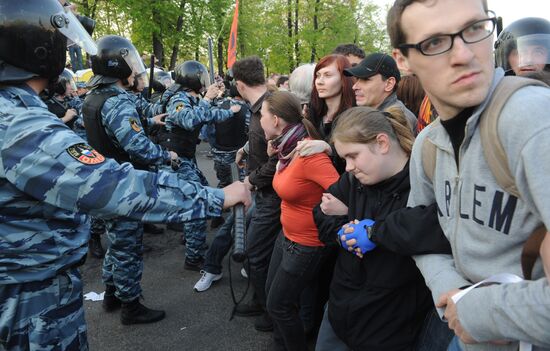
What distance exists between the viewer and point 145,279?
4.29 m

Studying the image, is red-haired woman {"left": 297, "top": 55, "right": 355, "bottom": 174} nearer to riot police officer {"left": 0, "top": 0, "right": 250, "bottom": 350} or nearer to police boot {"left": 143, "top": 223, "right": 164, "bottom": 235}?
riot police officer {"left": 0, "top": 0, "right": 250, "bottom": 350}

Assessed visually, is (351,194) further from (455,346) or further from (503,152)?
(503,152)

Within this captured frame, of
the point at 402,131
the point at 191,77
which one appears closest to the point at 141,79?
the point at 191,77

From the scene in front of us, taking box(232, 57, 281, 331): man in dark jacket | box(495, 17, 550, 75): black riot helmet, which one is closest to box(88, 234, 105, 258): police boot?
box(232, 57, 281, 331): man in dark jacket

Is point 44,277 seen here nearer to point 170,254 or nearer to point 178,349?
point 178,349

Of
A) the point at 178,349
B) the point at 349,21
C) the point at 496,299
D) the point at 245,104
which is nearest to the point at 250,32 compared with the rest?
the point at 349,21

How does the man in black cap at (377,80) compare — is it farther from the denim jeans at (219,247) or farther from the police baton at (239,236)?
the denim jeans at (219,247)

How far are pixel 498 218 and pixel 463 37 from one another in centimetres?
53

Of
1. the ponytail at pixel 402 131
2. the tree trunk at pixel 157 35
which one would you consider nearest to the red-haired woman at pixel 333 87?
the ponytail at pixel 402 131

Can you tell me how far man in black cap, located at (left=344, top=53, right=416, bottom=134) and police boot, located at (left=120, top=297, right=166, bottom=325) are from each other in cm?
275

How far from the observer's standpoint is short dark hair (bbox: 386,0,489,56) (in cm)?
119

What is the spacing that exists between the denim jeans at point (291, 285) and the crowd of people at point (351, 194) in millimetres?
13

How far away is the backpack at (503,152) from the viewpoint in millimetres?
972

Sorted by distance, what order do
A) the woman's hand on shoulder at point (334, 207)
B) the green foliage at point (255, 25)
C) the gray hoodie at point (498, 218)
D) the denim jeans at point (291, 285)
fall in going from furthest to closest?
the green foliage at point (255, 25) < the denim jeans at point (291, 285) < the woman's hand on shoulder at point (334, 207) < the gray hoodie at point (498, 218)
